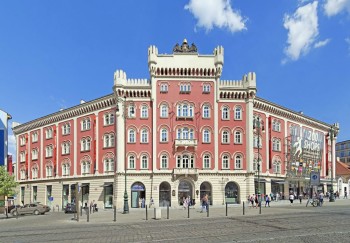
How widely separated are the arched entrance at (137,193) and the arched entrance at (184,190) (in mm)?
5229

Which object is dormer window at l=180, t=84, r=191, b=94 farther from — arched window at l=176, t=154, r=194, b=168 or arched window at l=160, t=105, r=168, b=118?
arched window at l=176, t=154, r=194, b=168

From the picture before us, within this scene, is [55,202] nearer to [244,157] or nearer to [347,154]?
[244,157]

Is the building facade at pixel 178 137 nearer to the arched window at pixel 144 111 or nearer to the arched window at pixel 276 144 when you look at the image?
the arched window at pixel 144 111

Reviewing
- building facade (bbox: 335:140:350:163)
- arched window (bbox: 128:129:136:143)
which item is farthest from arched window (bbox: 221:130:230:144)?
building facade (bbox: 335:140:350:163)

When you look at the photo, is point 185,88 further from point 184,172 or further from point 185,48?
point 184,172

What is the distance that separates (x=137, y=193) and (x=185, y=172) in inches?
300

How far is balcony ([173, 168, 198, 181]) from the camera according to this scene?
179 feet

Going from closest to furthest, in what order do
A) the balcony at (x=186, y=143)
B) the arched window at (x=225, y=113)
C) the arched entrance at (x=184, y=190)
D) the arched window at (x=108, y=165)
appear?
the arched entrance at (x=184, y=190)
the balcony at (x=186, y=143)
the arched window at (x=225, y=113)
the arched window at (x=108, y=165)

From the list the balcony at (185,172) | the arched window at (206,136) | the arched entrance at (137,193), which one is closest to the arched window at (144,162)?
the arched entrance at (137,193)

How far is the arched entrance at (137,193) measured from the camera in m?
54.5

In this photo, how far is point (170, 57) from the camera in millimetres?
57219

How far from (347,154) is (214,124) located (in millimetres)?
97160

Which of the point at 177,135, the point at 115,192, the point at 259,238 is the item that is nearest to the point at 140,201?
the point at 115,192

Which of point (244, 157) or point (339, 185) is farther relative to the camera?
point (339, 185)
